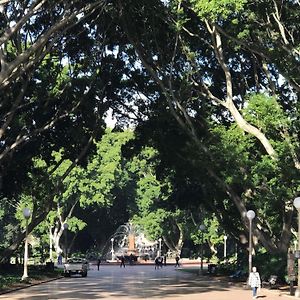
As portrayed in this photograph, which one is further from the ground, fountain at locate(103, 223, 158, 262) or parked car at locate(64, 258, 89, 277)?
fountain at locate(103, 223, 158, 262)

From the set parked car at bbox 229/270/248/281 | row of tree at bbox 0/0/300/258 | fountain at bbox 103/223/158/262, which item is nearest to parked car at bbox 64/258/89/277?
row of tree at bbox 0/0/300/258

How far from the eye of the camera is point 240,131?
95.7 ft

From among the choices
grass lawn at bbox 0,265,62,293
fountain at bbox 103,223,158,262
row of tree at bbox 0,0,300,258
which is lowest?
grass lawn at bbox 0,265,62,293

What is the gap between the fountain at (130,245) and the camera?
85.8 metres

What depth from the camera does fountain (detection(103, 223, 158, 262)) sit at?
85794 mm

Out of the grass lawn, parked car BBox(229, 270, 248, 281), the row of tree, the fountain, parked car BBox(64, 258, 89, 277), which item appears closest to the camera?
the row of tree

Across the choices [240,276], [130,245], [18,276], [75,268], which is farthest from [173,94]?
[130,245]

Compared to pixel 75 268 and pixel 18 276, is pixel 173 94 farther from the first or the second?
pixel 75 268

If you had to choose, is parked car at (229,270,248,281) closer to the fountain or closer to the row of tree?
the row of tree

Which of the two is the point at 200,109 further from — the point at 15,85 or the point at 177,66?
the point at 15,85

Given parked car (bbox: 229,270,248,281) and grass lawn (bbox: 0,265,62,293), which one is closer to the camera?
grass lawn (bbox: 0,265,62,293)

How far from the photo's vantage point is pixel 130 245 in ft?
283

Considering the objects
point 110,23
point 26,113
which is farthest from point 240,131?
point 26,113

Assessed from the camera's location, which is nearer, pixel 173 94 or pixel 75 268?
pixel 173 94
